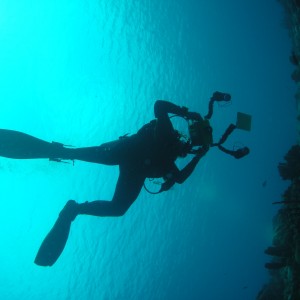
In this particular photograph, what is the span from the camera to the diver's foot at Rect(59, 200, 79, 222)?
5094 mm

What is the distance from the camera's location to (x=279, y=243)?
1006 centimetres

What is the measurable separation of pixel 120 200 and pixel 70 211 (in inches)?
34.7

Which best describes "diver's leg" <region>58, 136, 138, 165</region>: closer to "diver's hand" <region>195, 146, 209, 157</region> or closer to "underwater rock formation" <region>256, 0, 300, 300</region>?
"diver's hand" <region>195, 146, 209, 157</region>

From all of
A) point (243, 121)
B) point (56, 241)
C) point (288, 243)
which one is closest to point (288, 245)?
point (288, 243)

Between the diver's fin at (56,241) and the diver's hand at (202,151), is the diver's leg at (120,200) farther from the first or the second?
the diver's hand at (202,151)

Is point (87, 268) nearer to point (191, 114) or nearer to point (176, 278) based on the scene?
point (176, 278)

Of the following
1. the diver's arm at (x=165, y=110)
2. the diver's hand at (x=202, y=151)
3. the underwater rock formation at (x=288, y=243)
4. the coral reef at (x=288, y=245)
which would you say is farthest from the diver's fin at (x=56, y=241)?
the underwater rock formation at (x=288, y=243)

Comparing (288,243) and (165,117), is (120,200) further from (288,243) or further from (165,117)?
(288,243)

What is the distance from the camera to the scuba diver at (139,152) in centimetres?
502

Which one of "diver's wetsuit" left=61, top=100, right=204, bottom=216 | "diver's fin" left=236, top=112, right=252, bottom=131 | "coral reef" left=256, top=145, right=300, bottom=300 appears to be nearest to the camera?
"diver's fin" left=236, top=112, right=252, bottom=131

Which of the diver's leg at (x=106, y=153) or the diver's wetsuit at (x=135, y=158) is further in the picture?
the diver's leg at (x=106, y=153)

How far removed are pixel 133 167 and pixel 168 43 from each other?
862 inches

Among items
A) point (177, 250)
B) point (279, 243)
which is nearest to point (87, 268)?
point (177, 250)

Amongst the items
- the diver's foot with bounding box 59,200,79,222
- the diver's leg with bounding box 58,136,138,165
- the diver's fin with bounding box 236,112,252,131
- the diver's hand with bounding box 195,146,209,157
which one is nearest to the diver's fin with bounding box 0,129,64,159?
the diver's leg with bounding box 58,136,138,165
